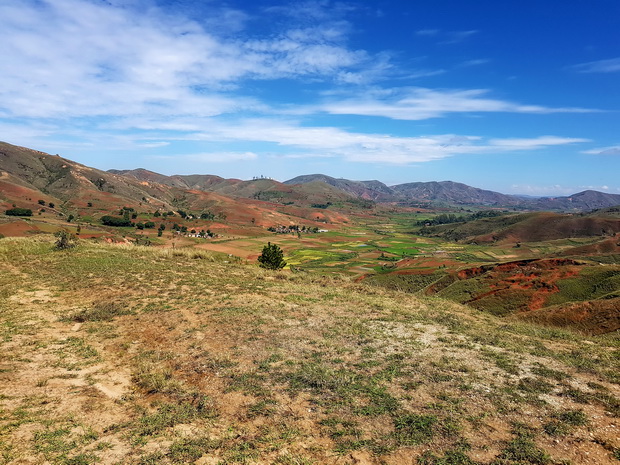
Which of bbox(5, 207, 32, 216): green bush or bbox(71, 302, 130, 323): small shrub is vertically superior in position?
bbox(5, 207, 32, 216): green bush

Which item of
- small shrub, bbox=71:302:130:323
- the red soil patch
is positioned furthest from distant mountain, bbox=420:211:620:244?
small shrub, bbox=71:302:130:323

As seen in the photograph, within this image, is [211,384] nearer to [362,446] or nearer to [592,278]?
[362,446]

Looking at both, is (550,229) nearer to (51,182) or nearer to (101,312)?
(101,312)

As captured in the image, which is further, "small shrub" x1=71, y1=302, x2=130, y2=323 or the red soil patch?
the red soil patch

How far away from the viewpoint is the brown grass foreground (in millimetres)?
7996

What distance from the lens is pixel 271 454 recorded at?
784 cm

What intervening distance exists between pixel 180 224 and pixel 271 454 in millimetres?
148243

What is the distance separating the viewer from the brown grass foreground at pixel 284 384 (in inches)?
315

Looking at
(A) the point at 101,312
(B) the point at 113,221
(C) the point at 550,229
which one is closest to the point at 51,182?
(B) the point at 113,221

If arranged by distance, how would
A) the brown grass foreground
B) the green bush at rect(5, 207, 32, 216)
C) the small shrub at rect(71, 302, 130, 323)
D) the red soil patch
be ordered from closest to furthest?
the brown grass foreground < the small shrub at rect(71, 302, 130, 323) < the red soil patch < the green bush at rect(5, 207, 32, 216)

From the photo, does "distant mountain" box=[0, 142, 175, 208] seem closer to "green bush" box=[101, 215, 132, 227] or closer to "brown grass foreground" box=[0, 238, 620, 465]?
"green bush" box=[101, 215, 132, 227]

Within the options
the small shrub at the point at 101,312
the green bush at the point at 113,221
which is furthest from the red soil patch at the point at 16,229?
the green bush at the point at 113,221

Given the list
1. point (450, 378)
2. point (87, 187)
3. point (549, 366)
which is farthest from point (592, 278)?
point (87, 187)

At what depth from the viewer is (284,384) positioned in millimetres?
11242
